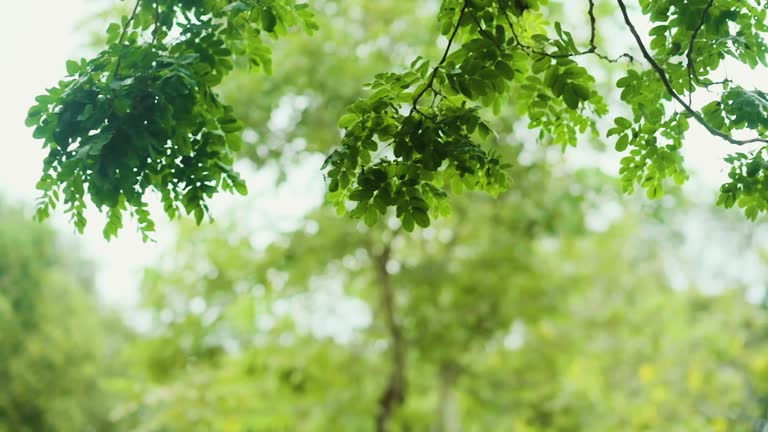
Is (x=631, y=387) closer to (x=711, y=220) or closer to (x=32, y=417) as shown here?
(x=711, y=220)

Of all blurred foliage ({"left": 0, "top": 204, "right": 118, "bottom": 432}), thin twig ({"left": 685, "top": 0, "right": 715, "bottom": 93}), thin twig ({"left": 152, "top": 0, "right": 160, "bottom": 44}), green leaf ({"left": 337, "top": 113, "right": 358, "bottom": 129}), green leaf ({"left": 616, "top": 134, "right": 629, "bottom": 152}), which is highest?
blurred foliage ({"left": 0, "top": 204, "right": 118, "bottom": 432})

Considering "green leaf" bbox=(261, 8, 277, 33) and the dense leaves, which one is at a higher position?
"green leaf" bbox=(261, 8, 277, 33)

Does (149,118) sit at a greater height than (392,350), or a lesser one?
lesser

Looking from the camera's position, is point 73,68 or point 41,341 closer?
point 73,68

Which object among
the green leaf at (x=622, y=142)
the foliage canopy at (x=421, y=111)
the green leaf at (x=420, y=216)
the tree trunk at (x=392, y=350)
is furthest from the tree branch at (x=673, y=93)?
the tree trunk at (x=392, y=350)

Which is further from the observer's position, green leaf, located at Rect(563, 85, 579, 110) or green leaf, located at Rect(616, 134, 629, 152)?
green leaf, located at Rect(616, 134, 629, 152)

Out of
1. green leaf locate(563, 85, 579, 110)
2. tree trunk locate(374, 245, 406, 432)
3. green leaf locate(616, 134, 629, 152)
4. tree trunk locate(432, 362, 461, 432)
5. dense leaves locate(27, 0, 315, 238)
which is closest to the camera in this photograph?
dense leaves locate(27, 0, 315, 238)

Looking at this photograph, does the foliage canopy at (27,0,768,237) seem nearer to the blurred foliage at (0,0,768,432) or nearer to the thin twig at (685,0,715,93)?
the thin twig at (685,0,715,93)

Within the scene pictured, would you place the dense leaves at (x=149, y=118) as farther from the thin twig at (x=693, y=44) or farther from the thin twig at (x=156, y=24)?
the thin twig at (x=693, y=44)

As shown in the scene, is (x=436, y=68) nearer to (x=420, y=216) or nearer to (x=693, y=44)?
(x=420, y=216)

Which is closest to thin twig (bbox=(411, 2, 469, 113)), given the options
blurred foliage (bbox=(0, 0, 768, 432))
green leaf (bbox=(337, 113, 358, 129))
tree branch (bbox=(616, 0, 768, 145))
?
green leaf (bbox=(337, 113, 358, 129))

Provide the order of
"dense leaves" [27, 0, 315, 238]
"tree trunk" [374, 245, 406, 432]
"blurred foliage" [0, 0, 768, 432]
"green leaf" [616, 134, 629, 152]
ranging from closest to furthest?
"dense leaves" [27, 0, 315, 238]
"green leaf" [616, 134, 629, 152]
"blurred foliage" [0, 0, 768, 432]
"tree trunk" [374, 245, 406, 432]

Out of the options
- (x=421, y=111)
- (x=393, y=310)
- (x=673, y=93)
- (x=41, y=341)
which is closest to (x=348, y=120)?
(x=421, y=111)

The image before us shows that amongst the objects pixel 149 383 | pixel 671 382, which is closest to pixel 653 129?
pixel 149 383
